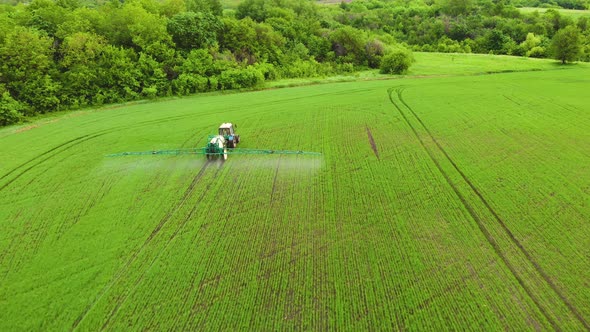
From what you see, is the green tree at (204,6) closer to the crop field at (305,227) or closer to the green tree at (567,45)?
the crop field at (305,227)

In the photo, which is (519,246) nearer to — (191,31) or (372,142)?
(372,142)

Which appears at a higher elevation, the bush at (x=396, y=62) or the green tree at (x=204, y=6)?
the green tree at (x=204, y=6)

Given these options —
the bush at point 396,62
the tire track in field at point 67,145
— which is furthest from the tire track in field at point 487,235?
the bush at point 396,62

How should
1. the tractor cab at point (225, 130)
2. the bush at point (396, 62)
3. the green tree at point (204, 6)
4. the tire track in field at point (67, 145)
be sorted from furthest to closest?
the green tree at point (204, 6) → the bush at point (396, 62) → the tractor cab at point (225, 130) → the tire track in field at point (67, 145)

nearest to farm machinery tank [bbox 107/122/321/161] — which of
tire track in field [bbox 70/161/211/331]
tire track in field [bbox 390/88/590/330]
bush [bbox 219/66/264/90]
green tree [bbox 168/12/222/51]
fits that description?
tire track in field [bbox 70/161/211/331]

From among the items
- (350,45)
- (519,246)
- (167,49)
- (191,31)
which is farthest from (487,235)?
(350,45)

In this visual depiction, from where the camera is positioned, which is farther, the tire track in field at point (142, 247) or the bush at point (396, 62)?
the bush at point (396, 62)

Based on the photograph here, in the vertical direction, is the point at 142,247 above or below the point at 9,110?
below
